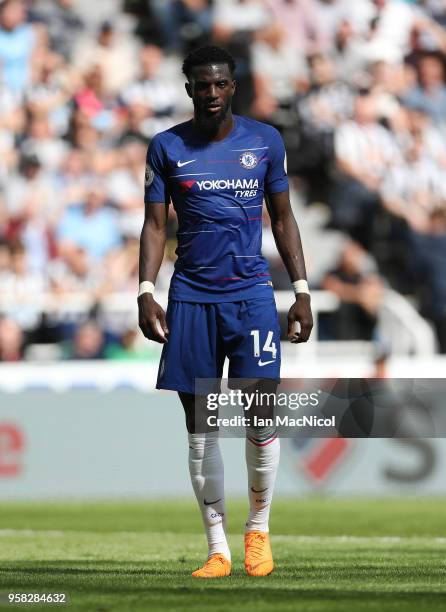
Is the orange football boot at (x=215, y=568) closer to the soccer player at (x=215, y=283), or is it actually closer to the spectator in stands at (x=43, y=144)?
the soccer player at (x=215, y=283)

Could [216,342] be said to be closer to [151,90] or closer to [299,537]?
[299,537]

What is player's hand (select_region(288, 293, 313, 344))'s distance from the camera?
21.0 feet

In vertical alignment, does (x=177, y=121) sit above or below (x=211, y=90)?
below

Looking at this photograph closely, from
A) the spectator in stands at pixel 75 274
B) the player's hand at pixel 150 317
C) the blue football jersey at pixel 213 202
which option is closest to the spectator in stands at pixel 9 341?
the spectator in stands at pixel 75 274

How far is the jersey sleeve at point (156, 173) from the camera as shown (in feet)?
21.4

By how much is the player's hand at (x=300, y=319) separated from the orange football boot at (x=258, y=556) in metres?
0.94

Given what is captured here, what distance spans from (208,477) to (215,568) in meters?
0.44

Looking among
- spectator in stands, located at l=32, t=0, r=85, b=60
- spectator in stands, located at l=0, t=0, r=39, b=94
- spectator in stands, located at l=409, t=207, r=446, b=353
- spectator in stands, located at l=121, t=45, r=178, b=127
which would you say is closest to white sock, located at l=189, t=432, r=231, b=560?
spectator in stands, located at l=409, t=207, r=446, b=353

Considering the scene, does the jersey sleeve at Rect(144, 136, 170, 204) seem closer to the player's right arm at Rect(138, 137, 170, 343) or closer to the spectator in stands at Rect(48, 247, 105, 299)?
the player's right arm at Rect(138, 137, 170, 343)

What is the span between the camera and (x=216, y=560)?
6.37 meters

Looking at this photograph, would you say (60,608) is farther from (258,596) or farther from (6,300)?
(6,300)

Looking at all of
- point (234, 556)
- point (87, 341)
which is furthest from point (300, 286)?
point (87, 341)

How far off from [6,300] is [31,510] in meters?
2.56

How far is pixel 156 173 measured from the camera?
653cm
